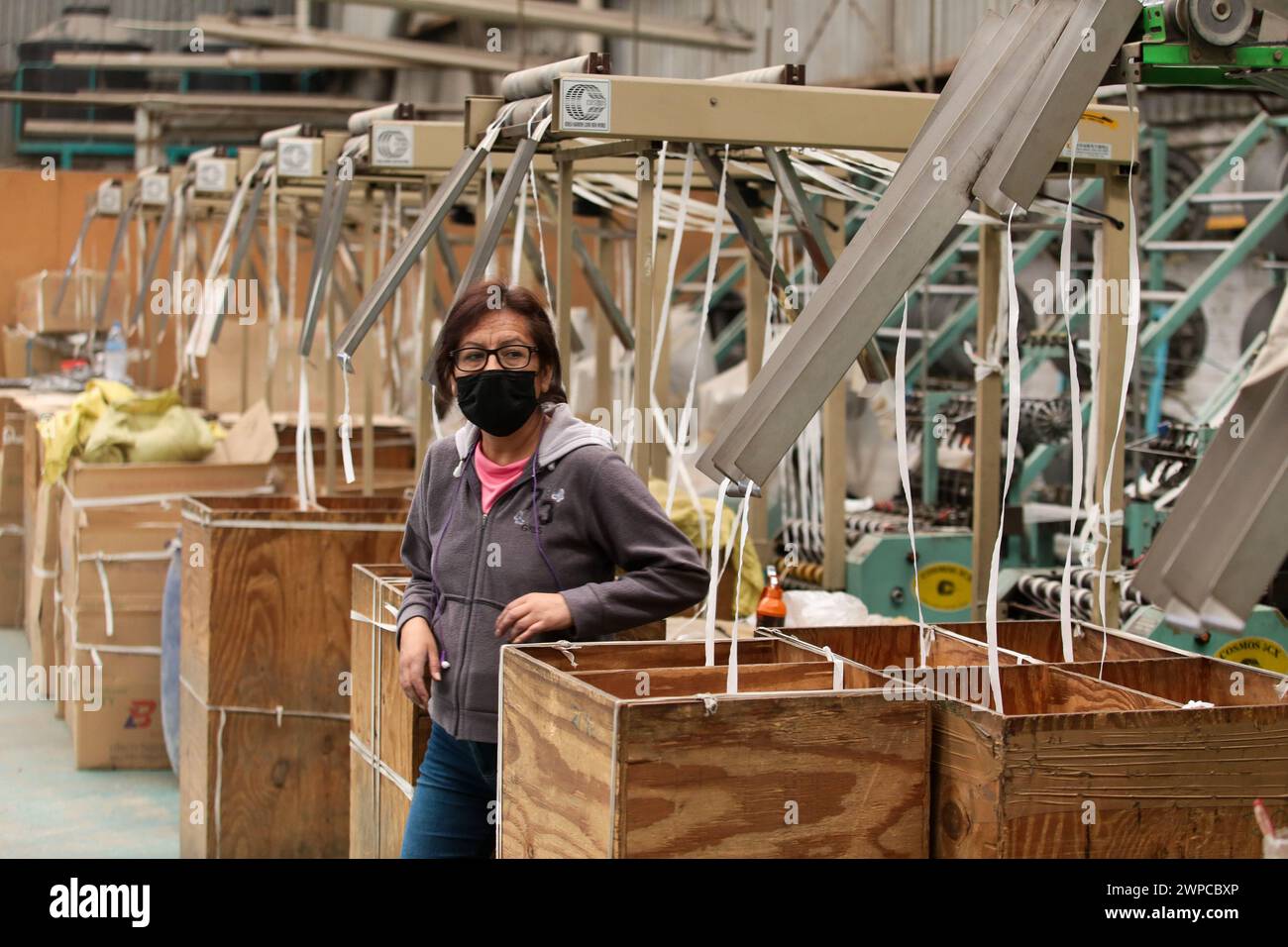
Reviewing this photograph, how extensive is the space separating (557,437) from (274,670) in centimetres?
222

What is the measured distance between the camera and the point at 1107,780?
2.24 metres

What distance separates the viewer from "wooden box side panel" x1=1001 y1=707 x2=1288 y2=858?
2.20 m

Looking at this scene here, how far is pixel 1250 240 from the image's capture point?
7.13 m

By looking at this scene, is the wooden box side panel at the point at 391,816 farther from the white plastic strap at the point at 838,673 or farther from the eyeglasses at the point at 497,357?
the white plastic strap at the point at 838,673

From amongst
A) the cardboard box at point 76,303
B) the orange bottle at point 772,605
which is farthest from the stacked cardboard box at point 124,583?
the cardboard box at point 76,303

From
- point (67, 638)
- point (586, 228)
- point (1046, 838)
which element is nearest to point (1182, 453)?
point (586, 228)

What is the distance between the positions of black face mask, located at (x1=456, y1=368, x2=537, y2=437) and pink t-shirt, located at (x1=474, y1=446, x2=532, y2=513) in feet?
0.23

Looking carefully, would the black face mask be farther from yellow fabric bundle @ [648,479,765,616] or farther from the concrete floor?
the concrete floor

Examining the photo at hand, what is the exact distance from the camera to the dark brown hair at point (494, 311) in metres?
3.06

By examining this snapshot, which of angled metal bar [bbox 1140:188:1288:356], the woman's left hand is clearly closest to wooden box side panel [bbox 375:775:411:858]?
the woman's left hand

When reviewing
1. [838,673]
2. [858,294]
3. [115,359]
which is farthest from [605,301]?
[115,359]

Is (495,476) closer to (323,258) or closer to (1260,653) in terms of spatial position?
(323,258)

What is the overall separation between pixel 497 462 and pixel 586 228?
4814 millimetres

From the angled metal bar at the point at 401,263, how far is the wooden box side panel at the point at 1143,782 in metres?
2.12
